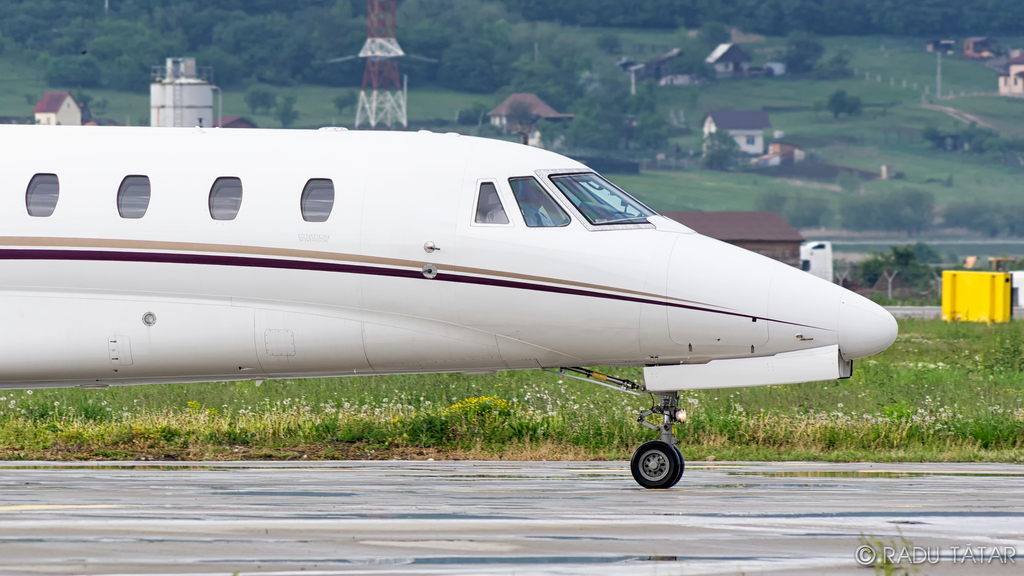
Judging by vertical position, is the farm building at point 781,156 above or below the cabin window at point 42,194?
above

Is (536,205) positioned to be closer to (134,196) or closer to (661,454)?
(661,454)

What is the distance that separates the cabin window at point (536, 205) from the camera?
40.7 ft

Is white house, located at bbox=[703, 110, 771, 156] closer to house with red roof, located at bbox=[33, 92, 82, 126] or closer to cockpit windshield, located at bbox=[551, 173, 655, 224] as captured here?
house with red roof, located at bbox=[33, 92, 82, 126]

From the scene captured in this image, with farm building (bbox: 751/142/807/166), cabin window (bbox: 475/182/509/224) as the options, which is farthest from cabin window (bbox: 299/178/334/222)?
farm building (bbox: 751/142/807/166)

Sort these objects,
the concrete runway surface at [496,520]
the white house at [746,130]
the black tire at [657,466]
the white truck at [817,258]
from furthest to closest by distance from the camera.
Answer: the white house at [746,130] → the white truck at [817,258] → the black tire at [657,466] → the concrete runway surface at [496,520]

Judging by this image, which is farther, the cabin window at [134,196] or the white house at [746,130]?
the white house at [746,130]

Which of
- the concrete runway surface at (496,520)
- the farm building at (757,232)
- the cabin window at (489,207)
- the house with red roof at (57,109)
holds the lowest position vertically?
the concrete runway surface at (496,520)

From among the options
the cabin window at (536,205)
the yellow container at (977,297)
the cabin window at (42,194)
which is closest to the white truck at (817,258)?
the yellow container at (977,297)

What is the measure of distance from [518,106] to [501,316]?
7372 inches

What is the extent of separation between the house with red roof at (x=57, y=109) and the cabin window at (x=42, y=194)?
6387 inches

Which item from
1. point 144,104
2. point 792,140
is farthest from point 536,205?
point 792,140

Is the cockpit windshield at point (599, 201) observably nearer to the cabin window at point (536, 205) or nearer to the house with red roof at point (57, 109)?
the cabin window at point (536, 205)

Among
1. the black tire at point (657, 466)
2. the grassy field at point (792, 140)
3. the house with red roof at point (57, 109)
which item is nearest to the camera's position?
the black tire at point (657, 466)

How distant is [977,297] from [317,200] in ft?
122
